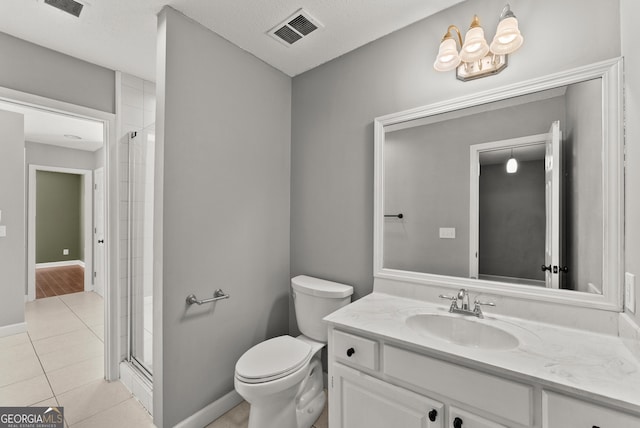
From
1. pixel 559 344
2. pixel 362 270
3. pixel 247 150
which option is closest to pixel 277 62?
pixel 247 150

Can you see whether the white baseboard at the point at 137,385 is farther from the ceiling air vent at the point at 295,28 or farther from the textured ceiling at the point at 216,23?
the ceiling air vent at the point at 295,28

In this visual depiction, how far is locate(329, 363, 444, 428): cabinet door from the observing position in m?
1.08

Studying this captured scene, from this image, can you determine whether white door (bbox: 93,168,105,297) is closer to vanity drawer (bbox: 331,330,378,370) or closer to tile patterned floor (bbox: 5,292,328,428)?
tile patterned floor (bbox: 5,292,328,428)

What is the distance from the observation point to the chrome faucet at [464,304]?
4.38ft

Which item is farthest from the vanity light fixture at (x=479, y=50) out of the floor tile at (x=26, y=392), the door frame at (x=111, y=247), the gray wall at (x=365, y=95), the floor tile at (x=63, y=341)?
the floor tile at (x=63, y=341)

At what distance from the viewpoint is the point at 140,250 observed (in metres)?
2.14

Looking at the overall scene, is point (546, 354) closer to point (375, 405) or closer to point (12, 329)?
point (375, 405)

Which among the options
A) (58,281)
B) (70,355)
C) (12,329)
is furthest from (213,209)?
(58,281)

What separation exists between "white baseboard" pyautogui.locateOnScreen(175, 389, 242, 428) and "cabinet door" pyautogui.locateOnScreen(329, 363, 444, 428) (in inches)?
33.9

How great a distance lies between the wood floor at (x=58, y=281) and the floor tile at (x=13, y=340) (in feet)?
4.89

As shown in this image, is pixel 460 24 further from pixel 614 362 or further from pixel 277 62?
pixel 614 362

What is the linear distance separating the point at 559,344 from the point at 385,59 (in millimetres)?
1736

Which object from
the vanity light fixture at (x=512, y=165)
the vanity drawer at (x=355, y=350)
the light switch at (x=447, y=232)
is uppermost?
the vanity light fixture at (x=512, y=165)

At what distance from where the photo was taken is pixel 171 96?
5.11 feet
